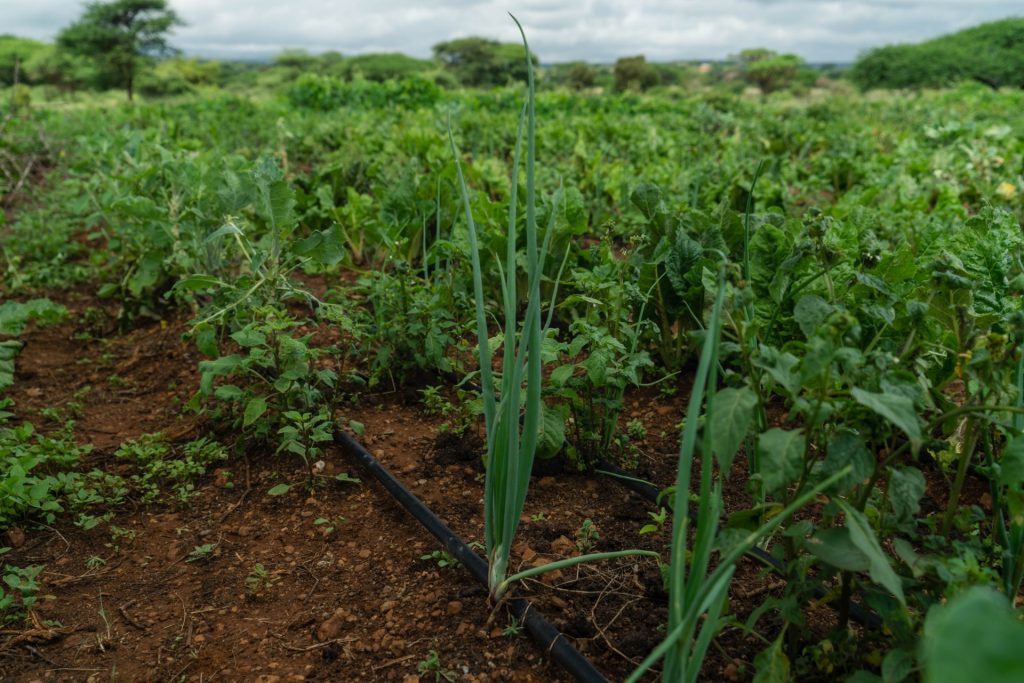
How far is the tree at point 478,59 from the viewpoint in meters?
30.3

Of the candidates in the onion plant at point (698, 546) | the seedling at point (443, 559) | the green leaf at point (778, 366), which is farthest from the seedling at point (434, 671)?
the green leaf at point (778, 366)

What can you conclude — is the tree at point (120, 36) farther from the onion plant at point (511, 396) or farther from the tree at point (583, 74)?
the onion plant at point (511, 396)

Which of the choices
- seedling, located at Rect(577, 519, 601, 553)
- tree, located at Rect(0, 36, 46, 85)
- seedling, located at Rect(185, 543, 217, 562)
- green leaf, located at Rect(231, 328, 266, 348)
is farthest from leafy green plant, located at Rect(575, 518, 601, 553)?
tree, located at Rect(0, 36, 46, 85)

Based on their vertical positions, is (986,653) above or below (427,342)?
above

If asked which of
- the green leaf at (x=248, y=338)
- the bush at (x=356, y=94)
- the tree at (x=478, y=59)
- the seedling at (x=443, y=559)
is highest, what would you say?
the tree at (x=478, y=59)

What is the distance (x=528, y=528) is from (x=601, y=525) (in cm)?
19

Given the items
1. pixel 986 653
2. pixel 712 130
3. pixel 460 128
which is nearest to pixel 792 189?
A: pixel 460 128

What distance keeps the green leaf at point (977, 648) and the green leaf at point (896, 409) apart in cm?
57

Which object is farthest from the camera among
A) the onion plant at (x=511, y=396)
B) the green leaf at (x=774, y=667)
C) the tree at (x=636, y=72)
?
the tree at (x=636, y=72)

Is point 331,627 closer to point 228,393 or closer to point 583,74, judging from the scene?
point 228,393

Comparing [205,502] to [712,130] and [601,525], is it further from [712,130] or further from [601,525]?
[712,130]

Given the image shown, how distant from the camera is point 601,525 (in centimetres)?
199

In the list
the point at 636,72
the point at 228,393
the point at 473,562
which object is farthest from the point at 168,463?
the point at 636,72

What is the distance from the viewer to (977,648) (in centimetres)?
52
